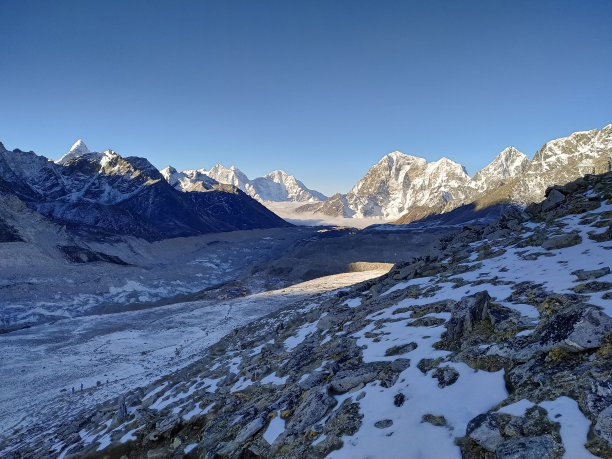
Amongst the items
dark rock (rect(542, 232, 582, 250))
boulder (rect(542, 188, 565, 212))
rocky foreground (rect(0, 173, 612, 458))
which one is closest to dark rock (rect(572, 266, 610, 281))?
rocky foreground (rect(0, 173, 612, 458))

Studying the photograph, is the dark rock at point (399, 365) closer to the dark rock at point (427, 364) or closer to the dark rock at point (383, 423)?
the dark rock at point (427, 364)

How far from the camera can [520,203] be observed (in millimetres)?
151750

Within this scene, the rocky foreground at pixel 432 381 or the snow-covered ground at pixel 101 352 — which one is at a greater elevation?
the rocky foreground at pixel 432 381

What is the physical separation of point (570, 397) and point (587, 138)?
231 m

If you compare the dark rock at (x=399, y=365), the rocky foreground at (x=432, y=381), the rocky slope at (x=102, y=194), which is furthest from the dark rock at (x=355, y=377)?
the rocky slope at (x=102, y=194)

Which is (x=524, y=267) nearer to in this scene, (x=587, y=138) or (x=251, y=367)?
(x=251, y=367)

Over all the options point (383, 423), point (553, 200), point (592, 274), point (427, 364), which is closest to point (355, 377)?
point (427, 364)

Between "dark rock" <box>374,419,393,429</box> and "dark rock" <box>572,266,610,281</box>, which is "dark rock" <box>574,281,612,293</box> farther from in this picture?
"dark rock" <box>374,419,393,429</box>

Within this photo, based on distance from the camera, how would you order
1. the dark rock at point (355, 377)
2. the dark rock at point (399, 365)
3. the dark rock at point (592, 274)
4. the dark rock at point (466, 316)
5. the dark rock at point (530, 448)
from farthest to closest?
the dark rock at point (592, 274) → the dark rock at point (466, 316) → the dark rock at point (355, 377) → the dark rock at point (399, 365) → the dark rock at point (530, 448)

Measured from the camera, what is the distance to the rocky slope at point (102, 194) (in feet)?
446

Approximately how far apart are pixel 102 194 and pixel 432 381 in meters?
191

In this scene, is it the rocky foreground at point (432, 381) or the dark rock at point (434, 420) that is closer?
the rocky foreground at point (432, 381)

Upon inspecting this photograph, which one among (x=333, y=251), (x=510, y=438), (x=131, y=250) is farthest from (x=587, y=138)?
(x=510, y=438)

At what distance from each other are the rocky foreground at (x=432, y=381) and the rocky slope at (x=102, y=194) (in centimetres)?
11610
